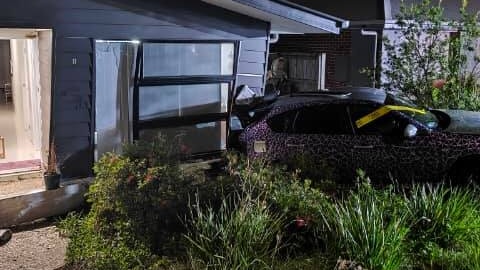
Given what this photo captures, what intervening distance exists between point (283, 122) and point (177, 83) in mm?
2035

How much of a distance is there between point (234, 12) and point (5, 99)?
332 inches

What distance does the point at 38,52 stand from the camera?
8312 mm

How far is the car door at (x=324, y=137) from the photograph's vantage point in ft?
26.0

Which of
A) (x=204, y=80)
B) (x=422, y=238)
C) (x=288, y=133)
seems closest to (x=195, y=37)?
(x=204, y=80)

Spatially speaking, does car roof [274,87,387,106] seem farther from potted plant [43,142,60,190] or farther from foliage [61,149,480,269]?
potted plant [43,142,60,190]

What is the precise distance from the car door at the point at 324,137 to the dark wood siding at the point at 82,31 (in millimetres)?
2391

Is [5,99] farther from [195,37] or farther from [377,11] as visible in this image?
[377,11]

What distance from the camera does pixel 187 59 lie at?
30.2 ft

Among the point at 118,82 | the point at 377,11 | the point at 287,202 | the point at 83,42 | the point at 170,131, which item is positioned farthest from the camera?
the point at 377,11

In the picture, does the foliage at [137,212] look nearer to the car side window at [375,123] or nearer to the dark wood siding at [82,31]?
the dark wood siding at [82,31]

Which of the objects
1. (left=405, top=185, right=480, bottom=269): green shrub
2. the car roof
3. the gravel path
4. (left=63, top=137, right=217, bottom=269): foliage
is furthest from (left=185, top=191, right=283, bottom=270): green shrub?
the car roof

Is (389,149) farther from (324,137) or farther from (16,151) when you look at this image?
(16,151)

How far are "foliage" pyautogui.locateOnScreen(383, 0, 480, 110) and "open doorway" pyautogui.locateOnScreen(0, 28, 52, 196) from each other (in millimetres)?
6534

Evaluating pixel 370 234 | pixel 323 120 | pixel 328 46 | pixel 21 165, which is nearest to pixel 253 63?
pixel 323 120
